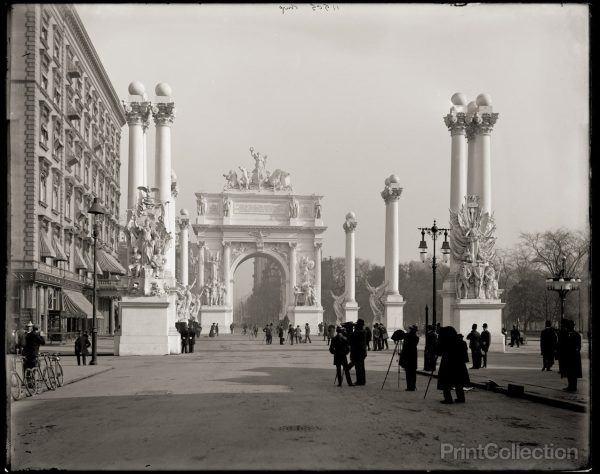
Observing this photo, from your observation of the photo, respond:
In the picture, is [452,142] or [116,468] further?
[452,142]

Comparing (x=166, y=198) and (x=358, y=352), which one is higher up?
(x=166, y=198)

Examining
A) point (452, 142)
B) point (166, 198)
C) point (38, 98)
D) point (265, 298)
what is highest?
point (38, 98)

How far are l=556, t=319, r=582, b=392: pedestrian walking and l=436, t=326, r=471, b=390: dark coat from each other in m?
2.92

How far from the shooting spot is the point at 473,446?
10375 mm

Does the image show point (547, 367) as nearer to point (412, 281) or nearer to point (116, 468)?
point (116, 468)

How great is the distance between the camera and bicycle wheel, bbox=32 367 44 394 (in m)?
17.7

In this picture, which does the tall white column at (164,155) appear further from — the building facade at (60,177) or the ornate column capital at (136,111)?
the building facade at (60,177)

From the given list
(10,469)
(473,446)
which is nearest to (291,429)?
(473,446)

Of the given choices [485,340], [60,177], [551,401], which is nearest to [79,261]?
[60,177]

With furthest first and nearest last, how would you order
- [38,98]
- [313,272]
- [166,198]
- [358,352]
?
[313,272], [38,98], [166,198], [358,352]

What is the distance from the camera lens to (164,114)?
3562 cm

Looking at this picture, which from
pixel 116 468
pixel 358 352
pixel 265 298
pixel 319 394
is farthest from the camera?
pixel 265 298

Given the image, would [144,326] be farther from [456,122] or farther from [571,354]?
[571,354]
